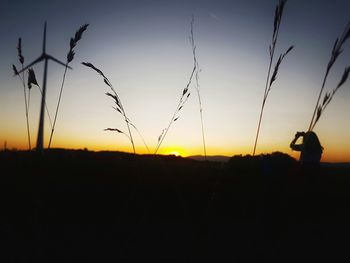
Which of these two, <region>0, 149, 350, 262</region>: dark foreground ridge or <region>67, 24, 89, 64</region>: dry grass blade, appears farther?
<region>67, 24, 89, 64</region>: dry grass blade

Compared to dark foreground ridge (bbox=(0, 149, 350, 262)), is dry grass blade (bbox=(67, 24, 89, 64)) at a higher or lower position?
higher

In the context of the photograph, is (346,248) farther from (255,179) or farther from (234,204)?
(255,179)

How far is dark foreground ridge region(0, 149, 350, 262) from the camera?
209 cm

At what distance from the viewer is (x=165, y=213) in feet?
9.09

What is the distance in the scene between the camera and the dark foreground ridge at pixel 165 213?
6.86 ft

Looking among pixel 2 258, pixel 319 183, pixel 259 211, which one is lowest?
pixel 2 258

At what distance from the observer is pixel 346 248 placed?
2375 millimetres

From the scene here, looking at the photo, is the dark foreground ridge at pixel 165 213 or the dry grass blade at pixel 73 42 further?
the dry grass blade at pixel 73 42

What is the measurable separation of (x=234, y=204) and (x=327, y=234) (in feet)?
2.61

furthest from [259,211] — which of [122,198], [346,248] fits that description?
[122,198]

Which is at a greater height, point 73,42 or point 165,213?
point 73,42

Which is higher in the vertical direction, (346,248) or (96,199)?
(96,199)

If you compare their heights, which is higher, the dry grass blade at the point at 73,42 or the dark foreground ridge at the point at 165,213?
the dry grass blade at the point at 73,42

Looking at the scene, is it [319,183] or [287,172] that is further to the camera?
[319,183]
